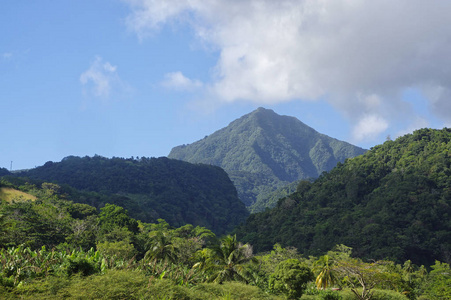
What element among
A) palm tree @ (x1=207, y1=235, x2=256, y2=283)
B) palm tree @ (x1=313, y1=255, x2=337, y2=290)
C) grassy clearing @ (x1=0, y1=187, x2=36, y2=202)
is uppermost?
grassy clearing @ (x1=0, y1=187, x2=36, y2=202)

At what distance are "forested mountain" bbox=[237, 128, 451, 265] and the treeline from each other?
20.9m

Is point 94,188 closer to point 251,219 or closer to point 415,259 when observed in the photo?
point 251,219

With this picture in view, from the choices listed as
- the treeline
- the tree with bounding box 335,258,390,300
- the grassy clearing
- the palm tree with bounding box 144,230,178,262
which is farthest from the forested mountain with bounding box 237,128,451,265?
the grassy clearing

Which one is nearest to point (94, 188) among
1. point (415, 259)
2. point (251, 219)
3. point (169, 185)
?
point (169, 185)

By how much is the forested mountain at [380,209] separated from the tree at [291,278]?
154 feet

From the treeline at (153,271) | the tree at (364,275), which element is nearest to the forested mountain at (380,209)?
the treeline at (153,271)

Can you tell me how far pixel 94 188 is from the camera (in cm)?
17875

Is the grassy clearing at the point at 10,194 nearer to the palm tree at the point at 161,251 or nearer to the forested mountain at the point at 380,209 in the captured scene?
the palm tree at the point at 161,251

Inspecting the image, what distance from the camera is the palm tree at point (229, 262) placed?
4079 centimetres

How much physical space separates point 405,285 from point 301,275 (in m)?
16.4

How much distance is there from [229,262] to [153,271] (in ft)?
35.5

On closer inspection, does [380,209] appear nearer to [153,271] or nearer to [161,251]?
[161,251]

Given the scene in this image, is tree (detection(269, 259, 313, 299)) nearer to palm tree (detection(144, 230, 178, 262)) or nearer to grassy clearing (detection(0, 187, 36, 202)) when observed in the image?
palm tree (detection(144, 230, 178, 262))

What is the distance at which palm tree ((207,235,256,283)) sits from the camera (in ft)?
134
